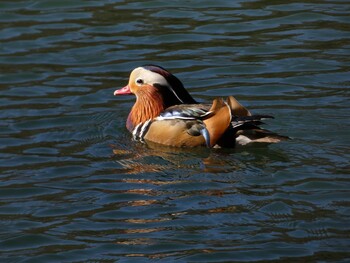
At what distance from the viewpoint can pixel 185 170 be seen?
11.1 metres

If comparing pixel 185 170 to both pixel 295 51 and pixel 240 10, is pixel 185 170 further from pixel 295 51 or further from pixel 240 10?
pixel 240 10

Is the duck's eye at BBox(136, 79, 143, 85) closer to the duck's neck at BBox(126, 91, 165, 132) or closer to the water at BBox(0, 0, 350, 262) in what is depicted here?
the duck's neck at BBox(126, 91, 165, 132)

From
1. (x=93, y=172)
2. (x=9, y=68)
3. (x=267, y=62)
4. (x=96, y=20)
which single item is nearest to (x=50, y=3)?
(x=96, y=20)

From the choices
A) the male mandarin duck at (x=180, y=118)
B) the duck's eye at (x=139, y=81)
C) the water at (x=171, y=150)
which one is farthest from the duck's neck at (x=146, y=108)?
the water at (x=171, y=150)

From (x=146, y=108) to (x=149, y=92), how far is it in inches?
7.2

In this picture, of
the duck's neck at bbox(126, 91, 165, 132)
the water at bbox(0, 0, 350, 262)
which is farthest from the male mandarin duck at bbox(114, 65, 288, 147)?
the water at bbox(0, 0, 350, 262)

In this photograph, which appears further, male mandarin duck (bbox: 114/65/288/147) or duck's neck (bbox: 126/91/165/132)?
duck's neck (bbox: 126/91/165/132)

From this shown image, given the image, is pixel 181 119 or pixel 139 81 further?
pixel 139 81

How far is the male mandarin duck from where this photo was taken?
11.6 meters

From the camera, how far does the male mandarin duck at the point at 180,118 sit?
1158 cm

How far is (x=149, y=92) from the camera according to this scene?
12.8 m

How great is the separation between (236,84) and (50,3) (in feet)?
13.8

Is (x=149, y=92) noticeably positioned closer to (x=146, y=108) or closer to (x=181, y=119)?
(x=146, y=108)

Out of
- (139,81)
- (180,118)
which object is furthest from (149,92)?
(180,118)
